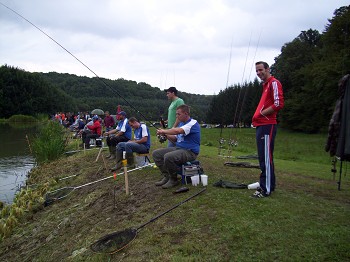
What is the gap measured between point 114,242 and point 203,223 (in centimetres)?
131

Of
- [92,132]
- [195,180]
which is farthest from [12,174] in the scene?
[195,180]

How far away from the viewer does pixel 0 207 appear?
9.31 meters

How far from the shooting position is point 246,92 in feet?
38.3

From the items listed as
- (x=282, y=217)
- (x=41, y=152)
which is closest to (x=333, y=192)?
(x=282, y=217)

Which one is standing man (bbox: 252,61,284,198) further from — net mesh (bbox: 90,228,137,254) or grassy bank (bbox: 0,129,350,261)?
net mesh (bbox: 90,228,137,254)

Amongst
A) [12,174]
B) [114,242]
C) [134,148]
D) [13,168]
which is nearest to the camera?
[114,242]

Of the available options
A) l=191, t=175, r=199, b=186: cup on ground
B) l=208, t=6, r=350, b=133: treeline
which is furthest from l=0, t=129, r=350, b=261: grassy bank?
l=208, t=6, r=350, b=133: treeline

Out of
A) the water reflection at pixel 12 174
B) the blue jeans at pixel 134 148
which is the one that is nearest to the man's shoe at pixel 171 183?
the blue jeans at pixel 134 148

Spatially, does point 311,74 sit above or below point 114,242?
above

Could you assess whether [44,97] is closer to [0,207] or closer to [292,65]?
[292,65]

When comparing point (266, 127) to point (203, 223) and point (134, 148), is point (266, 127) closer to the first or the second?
point (203, 223)

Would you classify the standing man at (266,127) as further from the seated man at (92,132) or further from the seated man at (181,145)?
the seated man at (92,132)

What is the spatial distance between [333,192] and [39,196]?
7.74 m

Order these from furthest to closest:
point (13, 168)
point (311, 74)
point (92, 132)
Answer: point (311, 74)
point (92, 132)
point (13, 168)
